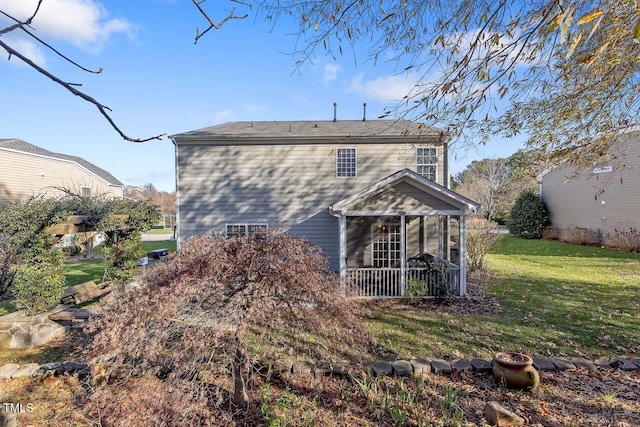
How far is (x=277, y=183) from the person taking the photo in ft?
36.9

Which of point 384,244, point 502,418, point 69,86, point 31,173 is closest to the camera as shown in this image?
point 69,86

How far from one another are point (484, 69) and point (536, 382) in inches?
157

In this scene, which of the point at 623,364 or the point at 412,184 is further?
the point at 412,184

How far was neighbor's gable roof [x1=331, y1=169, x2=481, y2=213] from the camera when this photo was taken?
858cm

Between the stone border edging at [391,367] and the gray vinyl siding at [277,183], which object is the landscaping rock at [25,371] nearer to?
→ the stone border edging at [391,367]

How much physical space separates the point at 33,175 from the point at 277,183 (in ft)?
51.6

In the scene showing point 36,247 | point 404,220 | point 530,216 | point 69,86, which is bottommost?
point 36,247

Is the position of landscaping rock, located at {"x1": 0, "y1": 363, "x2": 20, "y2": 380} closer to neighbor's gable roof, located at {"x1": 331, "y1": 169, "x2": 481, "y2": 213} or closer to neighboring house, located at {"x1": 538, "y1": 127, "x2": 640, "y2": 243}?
neighbor's gable roof, located at {"x1": 331, "y1": 169, "x2": 481, "y2": 213}

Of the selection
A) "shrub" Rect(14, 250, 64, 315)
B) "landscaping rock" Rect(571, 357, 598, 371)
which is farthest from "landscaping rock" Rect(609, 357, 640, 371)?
"shrub" Rect(14, 250, 64, 315)

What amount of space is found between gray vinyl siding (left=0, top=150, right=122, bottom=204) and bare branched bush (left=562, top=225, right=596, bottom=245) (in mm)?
25601

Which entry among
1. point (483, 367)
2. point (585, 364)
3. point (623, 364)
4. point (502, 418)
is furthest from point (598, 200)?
point (502, 418)

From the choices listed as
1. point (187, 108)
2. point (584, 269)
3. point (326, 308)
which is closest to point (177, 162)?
point (187, 108)

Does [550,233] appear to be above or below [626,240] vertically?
above

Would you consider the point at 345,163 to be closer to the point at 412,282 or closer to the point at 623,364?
the point at 412,282
